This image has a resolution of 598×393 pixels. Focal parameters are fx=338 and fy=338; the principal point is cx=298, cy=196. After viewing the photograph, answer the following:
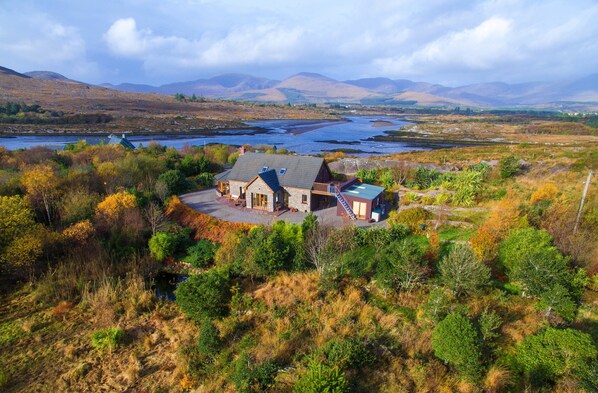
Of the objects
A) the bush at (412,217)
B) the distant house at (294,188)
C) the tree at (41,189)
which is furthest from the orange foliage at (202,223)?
the bush at (412,217)

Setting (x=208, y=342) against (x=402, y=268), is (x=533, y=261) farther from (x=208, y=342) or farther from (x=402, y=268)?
(x=208, y=342)

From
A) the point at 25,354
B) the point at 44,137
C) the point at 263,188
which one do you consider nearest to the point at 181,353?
the point at 25,354

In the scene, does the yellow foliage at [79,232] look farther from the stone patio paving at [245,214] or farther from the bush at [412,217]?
the bush at [412,217]

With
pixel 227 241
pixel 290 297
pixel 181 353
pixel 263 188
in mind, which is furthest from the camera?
pixel 263 188

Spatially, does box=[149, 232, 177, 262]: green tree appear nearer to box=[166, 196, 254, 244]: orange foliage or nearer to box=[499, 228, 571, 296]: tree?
box=[166, 196, 254, 244]: orange foliage

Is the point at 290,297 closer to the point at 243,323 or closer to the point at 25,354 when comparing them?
the point at 243,323
